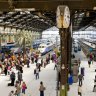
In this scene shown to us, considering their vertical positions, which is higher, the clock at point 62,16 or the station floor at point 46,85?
the clock at point 62,16

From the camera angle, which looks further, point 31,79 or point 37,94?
point 31,79

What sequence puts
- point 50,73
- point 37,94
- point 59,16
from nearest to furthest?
1. point 59,16
2. point 37,94
3. point 50,73

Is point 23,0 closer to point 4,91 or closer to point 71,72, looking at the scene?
point 4,91

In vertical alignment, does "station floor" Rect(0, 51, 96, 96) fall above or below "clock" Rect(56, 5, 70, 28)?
below

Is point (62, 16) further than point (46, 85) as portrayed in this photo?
No

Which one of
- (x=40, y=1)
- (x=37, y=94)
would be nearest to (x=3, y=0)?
(x=40, y=1)

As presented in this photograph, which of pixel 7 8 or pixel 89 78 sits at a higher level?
pixel 7 8

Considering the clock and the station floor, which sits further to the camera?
the station floor

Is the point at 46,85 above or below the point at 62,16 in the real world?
below

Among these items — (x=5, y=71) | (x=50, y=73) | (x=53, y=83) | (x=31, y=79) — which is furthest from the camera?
(x=50, y=73)

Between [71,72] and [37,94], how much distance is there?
6.75 meters

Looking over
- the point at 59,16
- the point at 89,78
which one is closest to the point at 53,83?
the point at 89,78

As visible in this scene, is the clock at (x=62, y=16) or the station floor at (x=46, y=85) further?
the station floor at (x=46, y=85)

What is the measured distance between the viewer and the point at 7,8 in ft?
51.8
